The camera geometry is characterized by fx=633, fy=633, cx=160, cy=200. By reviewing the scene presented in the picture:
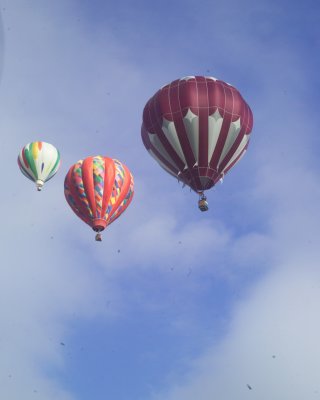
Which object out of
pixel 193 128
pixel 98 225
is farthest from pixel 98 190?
pixel 193 128

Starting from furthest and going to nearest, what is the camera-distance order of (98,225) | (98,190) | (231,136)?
1. (98,190)
2. (98,225)
3. (231,136)

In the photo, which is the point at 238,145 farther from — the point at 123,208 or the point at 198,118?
the point at 123,208

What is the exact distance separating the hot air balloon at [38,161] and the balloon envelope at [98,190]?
21.8 ft

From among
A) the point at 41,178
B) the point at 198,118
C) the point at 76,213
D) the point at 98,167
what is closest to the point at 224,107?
the point at 198,118

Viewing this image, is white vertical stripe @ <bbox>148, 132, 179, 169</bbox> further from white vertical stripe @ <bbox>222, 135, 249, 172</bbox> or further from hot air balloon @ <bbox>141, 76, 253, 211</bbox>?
white vertical stripe @ <bbox>222, 135, 249, 172</bbox>

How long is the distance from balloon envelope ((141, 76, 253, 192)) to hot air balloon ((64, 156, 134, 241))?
142 inches

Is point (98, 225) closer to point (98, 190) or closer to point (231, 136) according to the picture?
point (98, 190)

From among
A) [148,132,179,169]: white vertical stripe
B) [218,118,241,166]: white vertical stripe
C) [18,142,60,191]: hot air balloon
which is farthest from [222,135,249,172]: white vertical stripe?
[18,142,60,191]: hot air balloon

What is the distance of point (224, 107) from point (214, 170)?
326 cm

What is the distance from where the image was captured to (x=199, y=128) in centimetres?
3183

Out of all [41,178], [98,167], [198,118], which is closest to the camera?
[198,118]

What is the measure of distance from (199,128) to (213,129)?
716 mm

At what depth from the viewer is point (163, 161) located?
33.6 meters

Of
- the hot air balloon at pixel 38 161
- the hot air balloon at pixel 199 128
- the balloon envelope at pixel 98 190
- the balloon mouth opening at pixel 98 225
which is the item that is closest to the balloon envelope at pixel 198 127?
the hot air balloon at pixel 199 128
